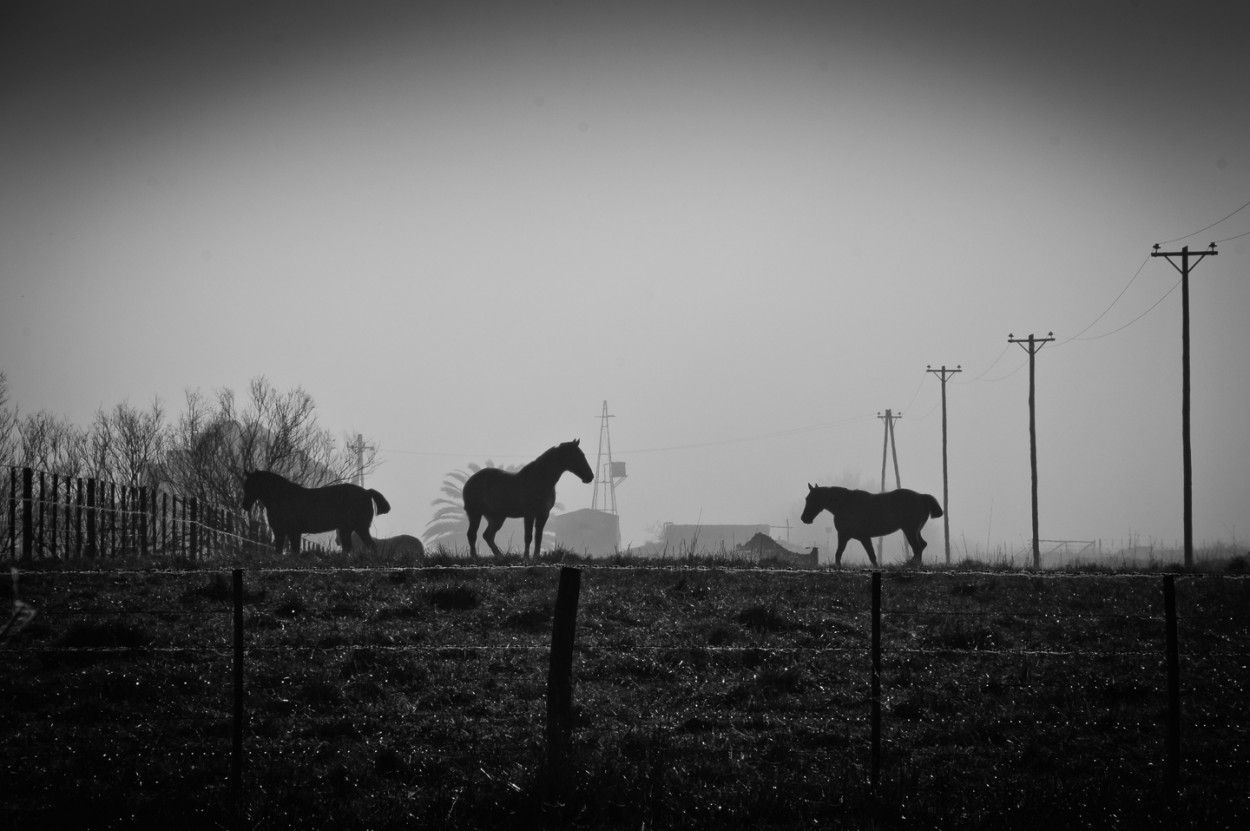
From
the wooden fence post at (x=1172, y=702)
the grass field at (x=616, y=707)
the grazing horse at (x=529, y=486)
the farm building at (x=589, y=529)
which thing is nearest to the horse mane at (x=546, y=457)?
the grazing horse at (x=529, y=486)

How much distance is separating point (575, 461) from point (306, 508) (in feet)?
20.7

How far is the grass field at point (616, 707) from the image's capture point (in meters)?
7.94

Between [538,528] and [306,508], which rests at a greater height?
[306,508]

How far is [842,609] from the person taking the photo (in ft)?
50.6

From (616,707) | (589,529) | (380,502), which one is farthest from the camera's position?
(589,529)

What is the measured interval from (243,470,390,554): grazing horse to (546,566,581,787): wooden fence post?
17.3 metres

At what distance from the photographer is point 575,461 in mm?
25094

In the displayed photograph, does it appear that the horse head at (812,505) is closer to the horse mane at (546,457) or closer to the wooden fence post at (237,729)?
the horse mane at (546,457)

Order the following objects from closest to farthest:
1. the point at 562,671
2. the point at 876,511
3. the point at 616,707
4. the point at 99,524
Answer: the point at 562,671 → the point at 616,707 → the point at 876,511 → the point at 99,524

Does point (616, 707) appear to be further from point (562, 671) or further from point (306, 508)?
point (306, 508)

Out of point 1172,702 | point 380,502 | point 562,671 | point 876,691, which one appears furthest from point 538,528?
point 1172,702

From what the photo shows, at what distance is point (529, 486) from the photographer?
25.1 m

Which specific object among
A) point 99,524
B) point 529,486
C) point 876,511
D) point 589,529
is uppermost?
point 529,486

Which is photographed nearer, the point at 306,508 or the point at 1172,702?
the point at 1172,702
